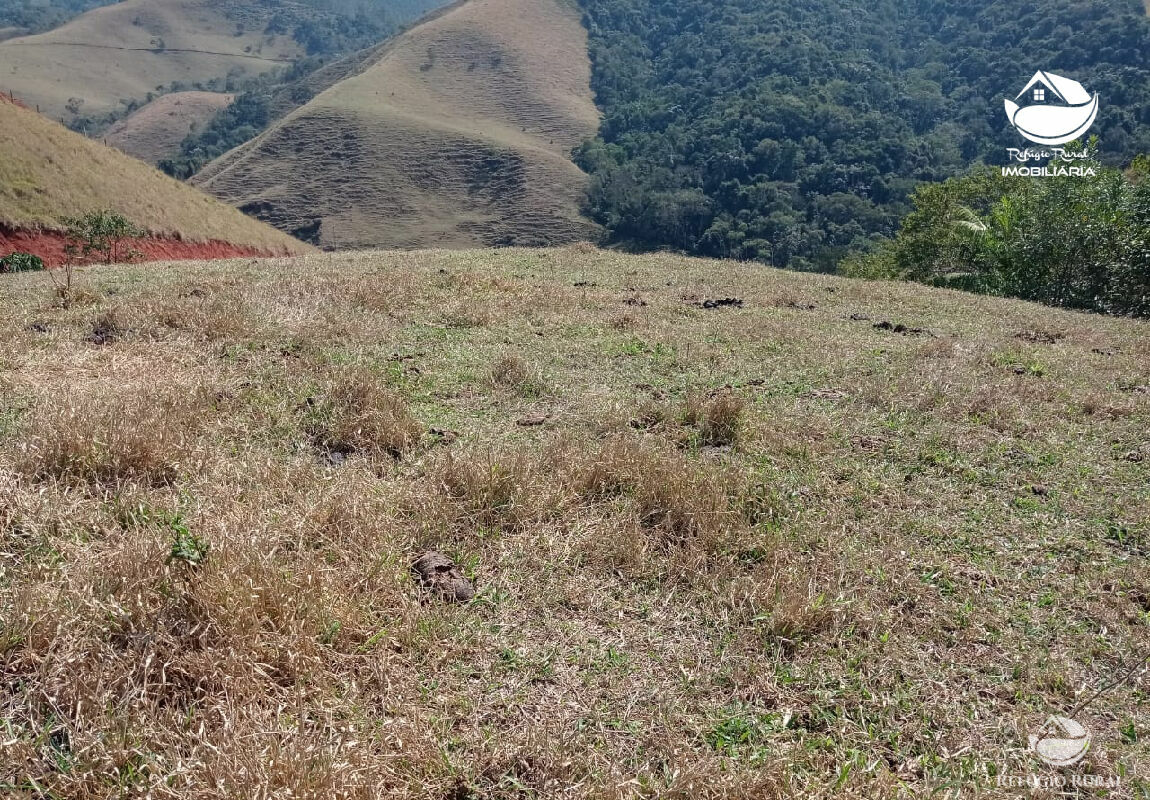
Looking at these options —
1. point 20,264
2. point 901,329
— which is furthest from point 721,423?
point 20,264

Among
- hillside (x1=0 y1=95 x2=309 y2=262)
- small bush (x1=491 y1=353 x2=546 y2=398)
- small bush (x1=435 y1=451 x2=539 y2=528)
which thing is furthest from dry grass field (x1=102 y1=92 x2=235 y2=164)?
small bush (x1=435 y1=451 x2=539 y2=528)

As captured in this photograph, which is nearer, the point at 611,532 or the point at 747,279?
the point at 611,532

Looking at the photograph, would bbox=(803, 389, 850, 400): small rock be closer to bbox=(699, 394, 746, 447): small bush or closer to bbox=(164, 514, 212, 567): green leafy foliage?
bbox=(699, 394, 746, 447): small bush

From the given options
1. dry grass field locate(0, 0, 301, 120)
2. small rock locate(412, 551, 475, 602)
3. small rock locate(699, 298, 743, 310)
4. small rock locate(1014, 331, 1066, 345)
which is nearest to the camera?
small rock locate(412, 551, 475, 602)

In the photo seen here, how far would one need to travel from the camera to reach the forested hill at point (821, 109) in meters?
84.9

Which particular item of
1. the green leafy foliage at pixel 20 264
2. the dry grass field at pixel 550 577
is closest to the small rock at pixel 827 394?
the dry grass field at pixel 550 577

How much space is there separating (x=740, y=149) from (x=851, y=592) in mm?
110976

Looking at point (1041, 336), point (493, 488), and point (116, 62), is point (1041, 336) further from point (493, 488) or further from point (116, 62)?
point (116, 62)

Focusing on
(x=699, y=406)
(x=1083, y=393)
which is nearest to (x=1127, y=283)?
(x=1083, y=393)

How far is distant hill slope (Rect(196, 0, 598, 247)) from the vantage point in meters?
83.9

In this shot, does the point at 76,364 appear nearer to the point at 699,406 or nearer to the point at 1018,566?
the point at 699,406

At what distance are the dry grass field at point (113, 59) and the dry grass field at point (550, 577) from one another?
159 metres

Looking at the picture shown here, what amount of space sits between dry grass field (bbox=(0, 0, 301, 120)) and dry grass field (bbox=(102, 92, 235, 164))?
31.3 ft

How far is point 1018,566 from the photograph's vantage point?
139 inches
